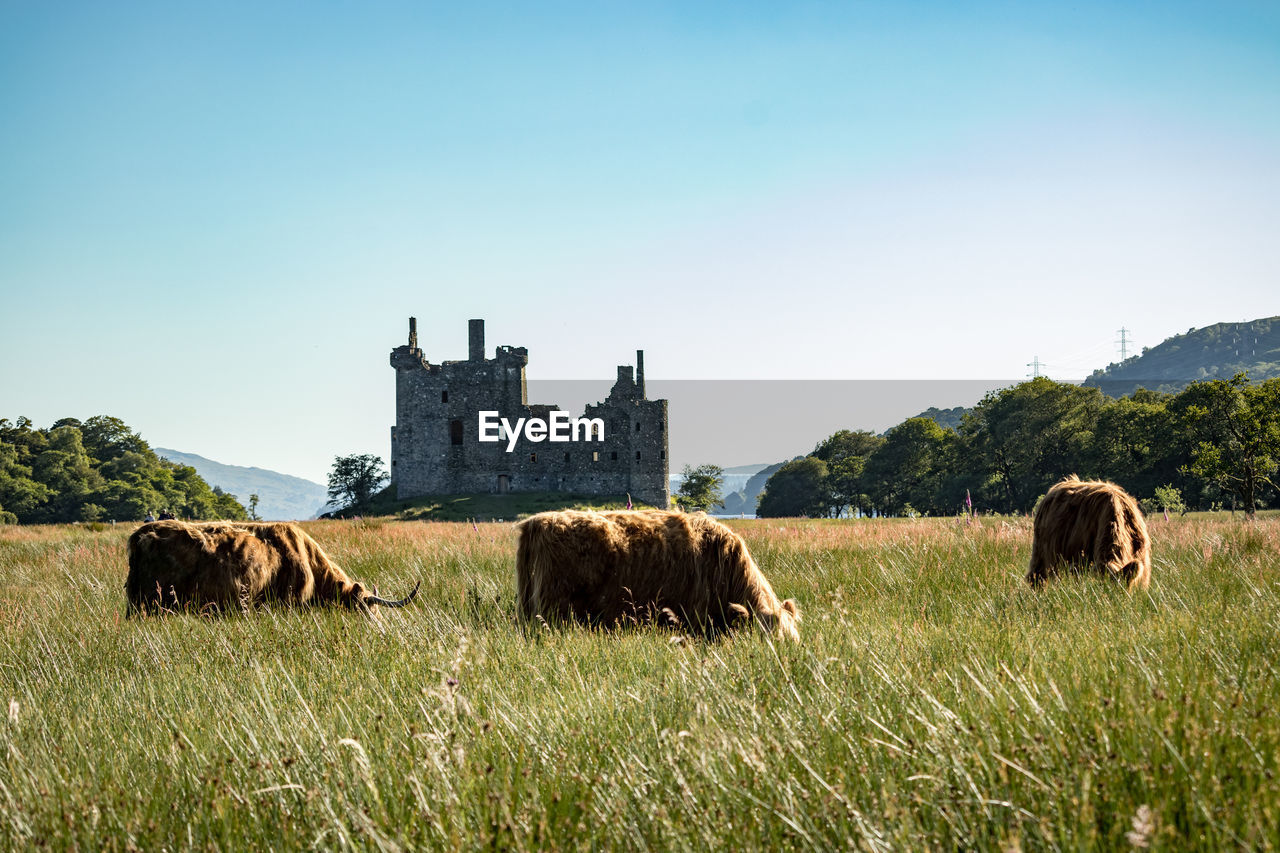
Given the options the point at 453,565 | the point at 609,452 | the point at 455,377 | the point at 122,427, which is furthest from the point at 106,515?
the point at 453,565

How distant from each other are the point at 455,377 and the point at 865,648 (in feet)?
199

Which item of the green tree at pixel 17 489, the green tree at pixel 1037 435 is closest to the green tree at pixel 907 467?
the green tree at pixel 1037 435

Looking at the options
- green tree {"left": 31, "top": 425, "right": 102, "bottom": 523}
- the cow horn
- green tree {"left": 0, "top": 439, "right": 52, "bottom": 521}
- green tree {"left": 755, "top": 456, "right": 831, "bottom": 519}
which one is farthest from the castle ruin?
the cow horn

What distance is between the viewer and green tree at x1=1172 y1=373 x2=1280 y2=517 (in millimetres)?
33844

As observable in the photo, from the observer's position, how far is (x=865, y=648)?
3926mm

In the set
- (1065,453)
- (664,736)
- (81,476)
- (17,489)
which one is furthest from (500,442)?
(664,736)

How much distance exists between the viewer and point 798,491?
73.9 metres

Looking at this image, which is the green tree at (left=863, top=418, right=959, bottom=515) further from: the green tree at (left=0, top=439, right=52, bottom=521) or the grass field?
the green tree at (left=0, top=439, right=52, bottom=521)

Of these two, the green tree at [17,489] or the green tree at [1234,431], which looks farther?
the green tree at [17,489]

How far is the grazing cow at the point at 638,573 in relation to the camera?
5.21 meters

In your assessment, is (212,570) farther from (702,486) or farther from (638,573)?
(702,486)

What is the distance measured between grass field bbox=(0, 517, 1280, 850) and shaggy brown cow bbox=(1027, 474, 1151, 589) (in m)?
0.40

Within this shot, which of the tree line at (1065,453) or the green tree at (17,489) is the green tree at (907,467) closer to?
the tree line at (1065,453)

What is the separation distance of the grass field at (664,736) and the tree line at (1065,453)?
2594cm
